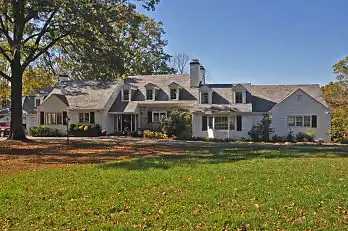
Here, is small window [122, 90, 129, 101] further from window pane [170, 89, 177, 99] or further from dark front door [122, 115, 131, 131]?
A: window pane [170, 89, 177, 99]

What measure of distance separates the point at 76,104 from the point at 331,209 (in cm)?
3224

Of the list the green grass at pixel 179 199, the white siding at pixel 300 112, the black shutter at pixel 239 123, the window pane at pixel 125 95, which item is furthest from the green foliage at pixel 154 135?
the green grass at pixel 179 199

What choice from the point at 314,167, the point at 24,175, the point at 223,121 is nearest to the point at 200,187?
the point at 314,167

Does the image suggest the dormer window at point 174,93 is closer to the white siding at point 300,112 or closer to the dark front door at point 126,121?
the dark front door at point 126,121

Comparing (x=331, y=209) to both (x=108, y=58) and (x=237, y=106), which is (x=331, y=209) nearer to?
(x=108, y=58)

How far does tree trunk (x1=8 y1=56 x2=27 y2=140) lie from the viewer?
24.8 metres

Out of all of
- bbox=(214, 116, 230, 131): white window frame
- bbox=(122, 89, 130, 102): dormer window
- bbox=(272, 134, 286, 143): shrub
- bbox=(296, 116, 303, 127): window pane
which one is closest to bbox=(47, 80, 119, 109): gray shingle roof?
bbox=(122, 89, 130, 102): dormer window

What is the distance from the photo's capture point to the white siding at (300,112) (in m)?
29.3

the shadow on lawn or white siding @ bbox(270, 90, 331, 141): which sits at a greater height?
white siding @ bbox(270, 90, 331, 141)

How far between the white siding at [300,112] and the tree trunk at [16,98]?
20.8 metres

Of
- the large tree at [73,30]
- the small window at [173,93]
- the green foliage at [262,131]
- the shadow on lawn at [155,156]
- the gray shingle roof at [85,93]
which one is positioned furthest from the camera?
the gray shingle roof at [85,93]

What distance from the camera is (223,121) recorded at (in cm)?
3059

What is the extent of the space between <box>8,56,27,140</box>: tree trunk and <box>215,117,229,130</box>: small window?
16.0 meters

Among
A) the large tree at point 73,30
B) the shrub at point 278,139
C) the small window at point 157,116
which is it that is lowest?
the shrub at point 278,139
